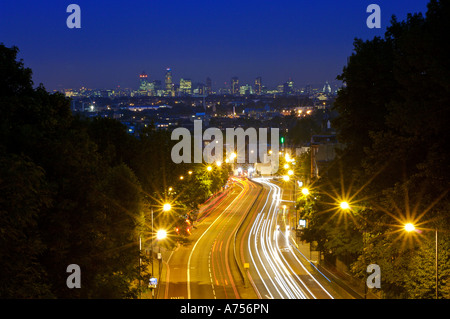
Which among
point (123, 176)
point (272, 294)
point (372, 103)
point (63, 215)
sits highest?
point (372, 103)

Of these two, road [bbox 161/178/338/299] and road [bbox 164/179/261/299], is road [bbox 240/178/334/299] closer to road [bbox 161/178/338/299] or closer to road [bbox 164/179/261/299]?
road [bbox 161/178/338/299]

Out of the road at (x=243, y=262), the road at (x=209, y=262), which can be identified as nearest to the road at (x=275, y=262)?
the road at (x=243, y=262)

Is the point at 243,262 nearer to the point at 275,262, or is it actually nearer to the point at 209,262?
the point at 275,262

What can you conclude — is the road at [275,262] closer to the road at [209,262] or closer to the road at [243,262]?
the road at [243,262]

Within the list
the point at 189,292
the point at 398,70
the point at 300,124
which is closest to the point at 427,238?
the point at 398,70

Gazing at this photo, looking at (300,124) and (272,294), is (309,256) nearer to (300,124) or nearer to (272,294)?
(272,294)

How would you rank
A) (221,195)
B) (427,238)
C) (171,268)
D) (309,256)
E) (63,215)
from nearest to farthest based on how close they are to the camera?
(63,215) → (427,238) → (171,268) → (309,256) → (221,195)

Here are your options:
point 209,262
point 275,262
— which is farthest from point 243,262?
point 209,262

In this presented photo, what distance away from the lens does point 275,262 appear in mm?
31016

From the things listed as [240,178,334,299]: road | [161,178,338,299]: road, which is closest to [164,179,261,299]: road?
[161,178,338,299]: road

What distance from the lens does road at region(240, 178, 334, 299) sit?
2439cm

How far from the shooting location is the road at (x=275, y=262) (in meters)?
24.4

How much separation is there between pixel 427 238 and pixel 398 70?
4.89 metres
